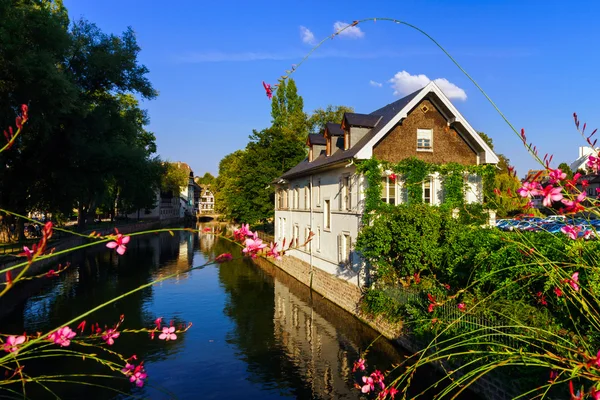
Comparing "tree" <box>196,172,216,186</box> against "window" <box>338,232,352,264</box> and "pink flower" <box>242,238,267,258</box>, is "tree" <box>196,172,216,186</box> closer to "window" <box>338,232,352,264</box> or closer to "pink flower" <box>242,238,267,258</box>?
"window" <box>338,232,352,264</box>

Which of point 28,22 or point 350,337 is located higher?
point 28,22

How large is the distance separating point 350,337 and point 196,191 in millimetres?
145753

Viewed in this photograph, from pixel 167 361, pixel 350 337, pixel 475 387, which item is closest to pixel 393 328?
pixel 350 337

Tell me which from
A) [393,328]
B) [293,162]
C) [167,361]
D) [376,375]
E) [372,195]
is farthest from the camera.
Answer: [293,162]

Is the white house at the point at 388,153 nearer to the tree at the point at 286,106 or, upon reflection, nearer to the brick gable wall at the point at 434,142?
the brick gable wall at the point at 434,142

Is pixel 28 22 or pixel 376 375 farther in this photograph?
pixel 28 22

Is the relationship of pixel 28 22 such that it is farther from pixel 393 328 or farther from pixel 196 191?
pixel 196 191

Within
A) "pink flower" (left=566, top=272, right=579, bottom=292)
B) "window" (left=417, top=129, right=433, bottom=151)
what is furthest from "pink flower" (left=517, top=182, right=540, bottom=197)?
"window" (left=417, top=129, right=433, bottom=151)

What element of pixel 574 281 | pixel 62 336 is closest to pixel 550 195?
pixel 574 281

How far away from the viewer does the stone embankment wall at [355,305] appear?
10734 mm

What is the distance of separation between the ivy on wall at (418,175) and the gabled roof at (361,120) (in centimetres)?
353

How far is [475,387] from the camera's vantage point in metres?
11.6

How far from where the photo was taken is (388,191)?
2211cm

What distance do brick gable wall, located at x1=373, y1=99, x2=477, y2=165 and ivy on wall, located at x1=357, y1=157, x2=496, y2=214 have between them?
0.43 meters
